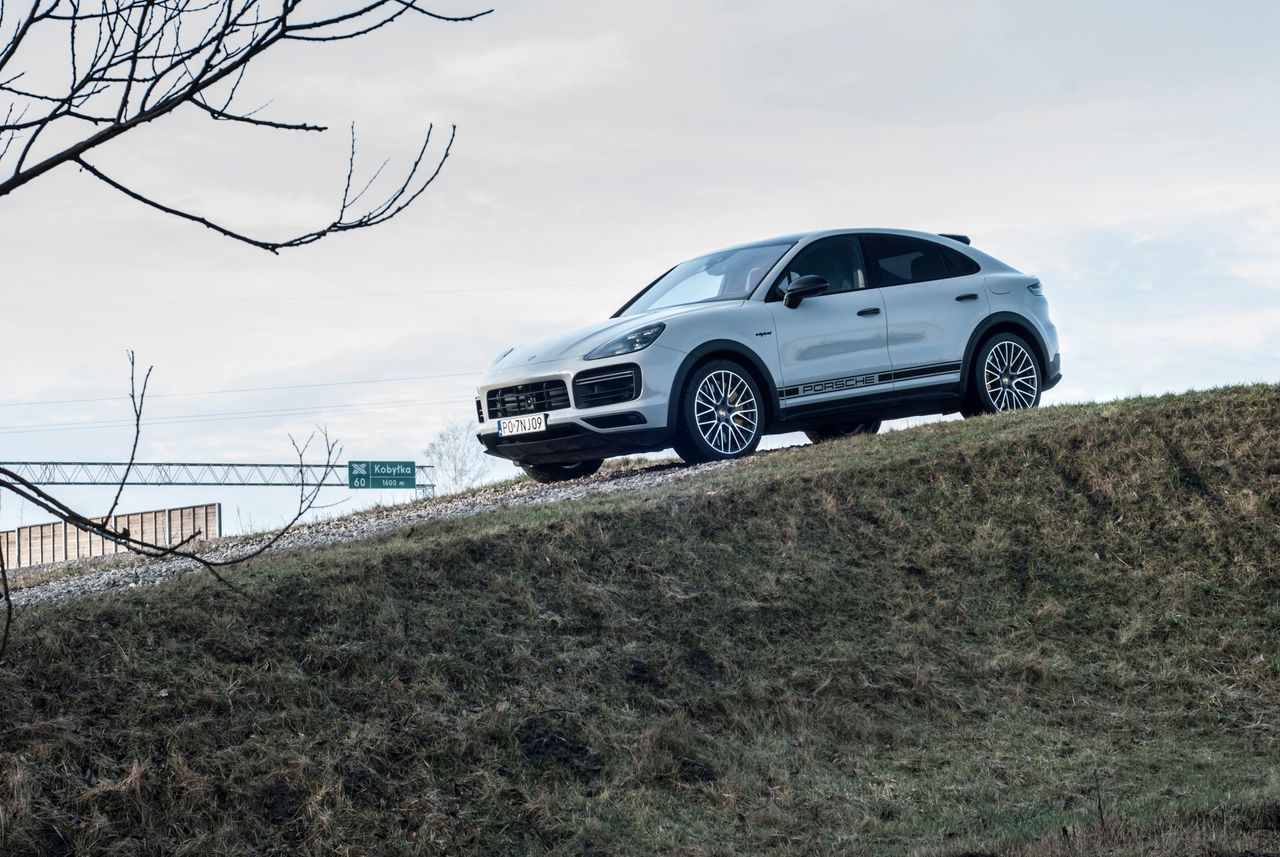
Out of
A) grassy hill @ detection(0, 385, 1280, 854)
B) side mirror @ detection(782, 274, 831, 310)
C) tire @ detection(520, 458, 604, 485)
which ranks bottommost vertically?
grassy hill @ detection(0, 385, 1280, 854)

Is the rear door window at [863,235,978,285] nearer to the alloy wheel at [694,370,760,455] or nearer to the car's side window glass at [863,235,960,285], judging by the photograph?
the car's side window glass at [863,235,960,285]

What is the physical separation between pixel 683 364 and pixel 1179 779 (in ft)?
18.1

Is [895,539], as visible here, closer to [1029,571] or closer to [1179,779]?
[1029,571]

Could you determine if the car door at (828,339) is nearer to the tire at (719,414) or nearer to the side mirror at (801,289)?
the side mirror at (801,289)

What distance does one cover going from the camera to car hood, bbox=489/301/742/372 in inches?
469

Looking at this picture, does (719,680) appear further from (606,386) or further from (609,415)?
→ (606,386)

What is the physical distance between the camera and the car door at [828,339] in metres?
12.4

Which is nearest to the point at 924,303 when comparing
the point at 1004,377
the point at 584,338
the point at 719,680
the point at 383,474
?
the point at 1004,377

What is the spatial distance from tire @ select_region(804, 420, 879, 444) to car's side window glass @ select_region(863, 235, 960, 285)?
2.31 m

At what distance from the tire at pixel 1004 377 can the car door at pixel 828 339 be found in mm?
1355

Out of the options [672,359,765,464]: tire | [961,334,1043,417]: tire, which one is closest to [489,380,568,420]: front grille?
[672,359,765,464]: tire

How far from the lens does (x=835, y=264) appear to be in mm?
13180

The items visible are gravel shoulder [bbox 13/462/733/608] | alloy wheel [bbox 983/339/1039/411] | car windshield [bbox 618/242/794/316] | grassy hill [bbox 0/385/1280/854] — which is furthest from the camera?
alloy wheel [bbox 983/339/1039/411]

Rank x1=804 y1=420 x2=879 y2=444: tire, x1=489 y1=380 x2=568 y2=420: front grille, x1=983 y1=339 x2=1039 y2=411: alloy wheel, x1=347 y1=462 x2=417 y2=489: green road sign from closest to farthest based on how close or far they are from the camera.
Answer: x1=489 y1=380 x2=568 y2=420: front grille, x1=983 y1=339 x2=1039 y2=411: alloy wheel, x1=804 y1=420 x2=879 y2=444: tire, x1=347 y1=462 x2=417 y2=489: green road sign
